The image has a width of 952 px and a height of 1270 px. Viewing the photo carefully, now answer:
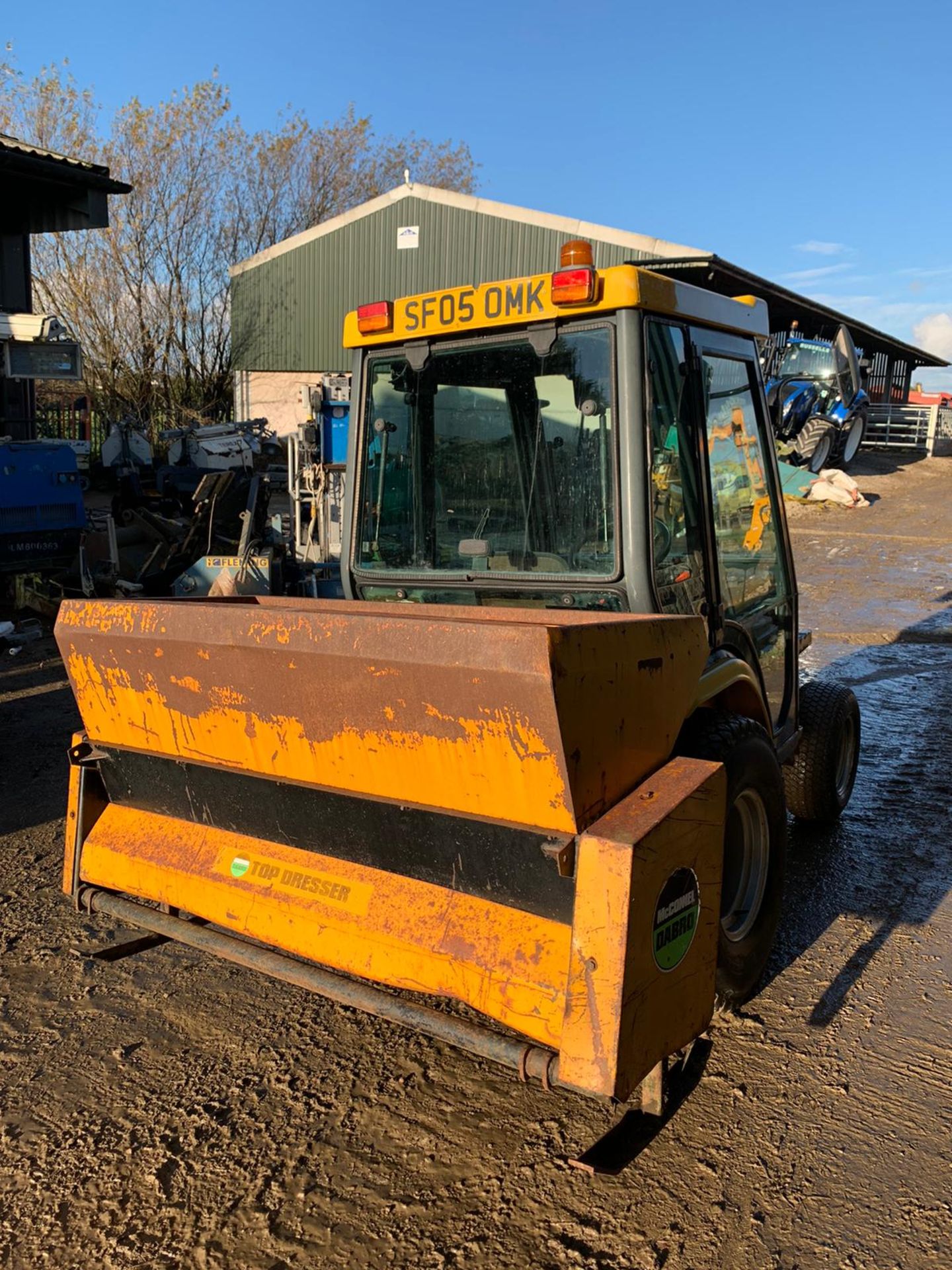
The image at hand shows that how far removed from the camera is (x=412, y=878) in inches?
105

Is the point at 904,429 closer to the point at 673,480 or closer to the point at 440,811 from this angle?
the point at 673,480

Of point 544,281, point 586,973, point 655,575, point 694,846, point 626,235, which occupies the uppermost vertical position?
point 626,235

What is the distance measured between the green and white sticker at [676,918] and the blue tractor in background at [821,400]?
57.4 feet

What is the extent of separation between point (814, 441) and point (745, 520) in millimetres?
16967

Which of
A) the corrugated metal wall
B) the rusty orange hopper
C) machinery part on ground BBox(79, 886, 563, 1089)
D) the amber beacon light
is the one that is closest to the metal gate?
the corrugated metal wall

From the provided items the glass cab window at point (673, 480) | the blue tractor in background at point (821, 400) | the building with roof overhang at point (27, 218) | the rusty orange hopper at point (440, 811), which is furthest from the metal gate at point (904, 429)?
the rusty orange hopper at point (440, 811)

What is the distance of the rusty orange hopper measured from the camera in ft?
7.36

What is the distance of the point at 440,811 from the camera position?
2.54m

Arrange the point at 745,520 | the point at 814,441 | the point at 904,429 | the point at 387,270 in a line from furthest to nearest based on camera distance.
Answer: the point at 904,429 < the point at 387,270 < the point at 814,441 < the point at 745,520

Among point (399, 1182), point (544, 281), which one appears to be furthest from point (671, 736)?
point (544, 281)

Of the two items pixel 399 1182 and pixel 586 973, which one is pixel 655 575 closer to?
pixel 586 973

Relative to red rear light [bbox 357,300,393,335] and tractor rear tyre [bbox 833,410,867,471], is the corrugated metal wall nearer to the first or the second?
tractor rear tyre [bbox 833,410,867,471]

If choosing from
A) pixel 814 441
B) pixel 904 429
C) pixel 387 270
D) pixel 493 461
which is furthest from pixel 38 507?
pixel 904 429

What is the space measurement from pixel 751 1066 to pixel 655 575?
1.47 metres
